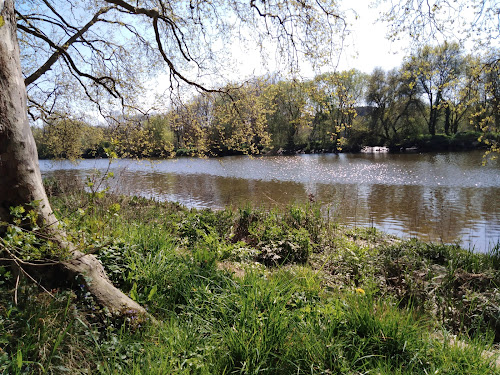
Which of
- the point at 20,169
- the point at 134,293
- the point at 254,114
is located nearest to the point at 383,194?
the point at 254,114

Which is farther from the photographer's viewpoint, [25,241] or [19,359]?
[25,241]

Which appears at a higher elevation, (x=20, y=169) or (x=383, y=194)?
(x=20, y=169)

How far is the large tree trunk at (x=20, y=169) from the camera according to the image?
212 cm

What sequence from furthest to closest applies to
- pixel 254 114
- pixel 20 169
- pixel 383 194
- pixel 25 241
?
pixel 383 194, pixel 254 114, pixel 20 169, pixel 25 241

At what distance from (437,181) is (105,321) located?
778 inches

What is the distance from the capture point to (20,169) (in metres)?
2.17

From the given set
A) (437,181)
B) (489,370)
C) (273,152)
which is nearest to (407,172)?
(437,181)

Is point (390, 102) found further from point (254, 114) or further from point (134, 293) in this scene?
point (134, 293)

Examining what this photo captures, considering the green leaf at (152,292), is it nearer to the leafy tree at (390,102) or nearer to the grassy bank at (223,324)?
the grassy bank at (223,324)

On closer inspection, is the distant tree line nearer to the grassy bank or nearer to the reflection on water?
the reflection on water

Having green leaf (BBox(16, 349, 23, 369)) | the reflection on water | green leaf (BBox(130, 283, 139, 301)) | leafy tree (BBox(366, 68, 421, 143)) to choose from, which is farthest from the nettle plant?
leafy tree (BBox(366, 68, 421, 143))

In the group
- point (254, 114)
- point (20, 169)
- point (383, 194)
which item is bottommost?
point (383, 194)

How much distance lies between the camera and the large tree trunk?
6.95ft

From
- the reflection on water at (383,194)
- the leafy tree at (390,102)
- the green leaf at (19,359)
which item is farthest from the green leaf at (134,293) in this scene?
the leafy tree at (390,102)
